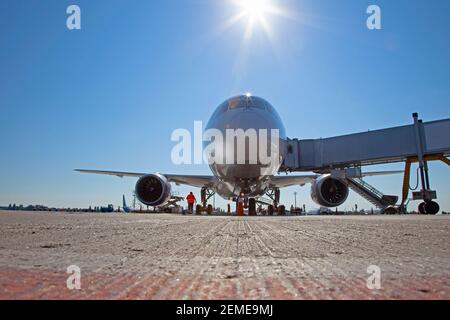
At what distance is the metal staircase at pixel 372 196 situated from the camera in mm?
25291

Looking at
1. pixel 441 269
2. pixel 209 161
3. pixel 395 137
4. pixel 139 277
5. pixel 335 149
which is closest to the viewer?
pixel 139 277

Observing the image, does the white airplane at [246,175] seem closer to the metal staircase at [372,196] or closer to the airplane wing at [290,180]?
the airplane wing at [290,180]

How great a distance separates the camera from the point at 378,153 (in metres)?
21.7

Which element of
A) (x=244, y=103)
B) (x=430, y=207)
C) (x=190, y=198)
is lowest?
(x=430, y=207)

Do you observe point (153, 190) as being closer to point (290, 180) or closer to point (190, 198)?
point (190, 198)

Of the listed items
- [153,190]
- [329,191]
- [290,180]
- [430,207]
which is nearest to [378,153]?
[430,207]

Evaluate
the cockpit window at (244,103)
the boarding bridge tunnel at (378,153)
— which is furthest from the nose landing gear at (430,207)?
the cockpit window at (244,103)

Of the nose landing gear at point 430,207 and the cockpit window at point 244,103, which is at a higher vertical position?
the cockpit window at point 244,103

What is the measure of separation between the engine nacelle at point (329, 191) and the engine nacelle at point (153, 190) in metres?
6.85

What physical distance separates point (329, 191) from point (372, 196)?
13.7 meters
